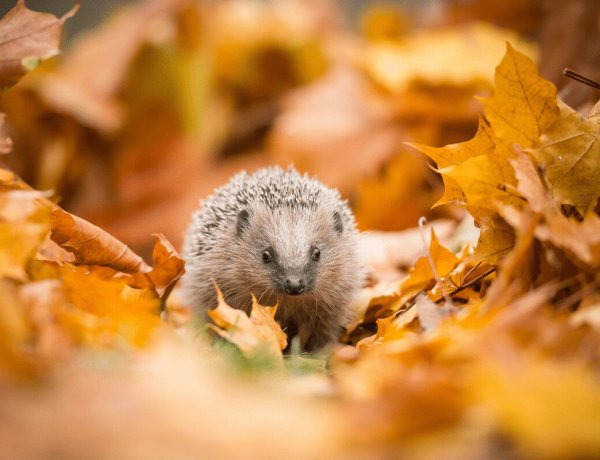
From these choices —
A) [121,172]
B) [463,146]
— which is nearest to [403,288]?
[463,146]

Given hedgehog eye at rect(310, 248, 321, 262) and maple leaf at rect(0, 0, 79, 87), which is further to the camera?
hedgehog eye at rect(310, 248, 321, 262)

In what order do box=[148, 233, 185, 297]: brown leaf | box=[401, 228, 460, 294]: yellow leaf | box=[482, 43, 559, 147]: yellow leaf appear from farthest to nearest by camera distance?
box=[401, 228, 460, 294]: yellow leaf → box=[148, 233, 185, 297]: brown leaf → box=[482, 43, 559, 147]: yellow leaf

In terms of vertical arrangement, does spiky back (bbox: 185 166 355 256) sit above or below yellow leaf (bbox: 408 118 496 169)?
above

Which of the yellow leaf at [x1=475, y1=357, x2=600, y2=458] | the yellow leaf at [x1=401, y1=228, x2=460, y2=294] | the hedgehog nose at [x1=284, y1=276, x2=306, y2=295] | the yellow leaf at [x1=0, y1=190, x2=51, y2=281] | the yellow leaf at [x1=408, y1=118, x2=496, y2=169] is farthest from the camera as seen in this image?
the hedgehog nose at [x1=284, y1=276, x2=306, y2=295]

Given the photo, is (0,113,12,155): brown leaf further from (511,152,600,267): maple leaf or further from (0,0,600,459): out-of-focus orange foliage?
(511,152,600,267): maple leaf

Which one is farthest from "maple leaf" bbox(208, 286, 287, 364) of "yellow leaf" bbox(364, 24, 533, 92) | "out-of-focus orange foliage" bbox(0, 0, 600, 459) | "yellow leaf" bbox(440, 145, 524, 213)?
"yellow leaf" bbox(364, 24, 533, 92)

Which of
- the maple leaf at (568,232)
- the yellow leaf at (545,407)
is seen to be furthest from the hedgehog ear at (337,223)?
the yellow leaf at (545,407)

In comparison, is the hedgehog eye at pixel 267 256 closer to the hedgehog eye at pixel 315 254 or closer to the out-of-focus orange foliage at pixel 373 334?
the hedgehog eye at pixel 315 254

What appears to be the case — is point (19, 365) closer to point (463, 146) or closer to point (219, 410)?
point (219, 410)

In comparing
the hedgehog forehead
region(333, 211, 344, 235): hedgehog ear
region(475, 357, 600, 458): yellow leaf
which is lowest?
region(475, 357, 600, 458): yellow leaf
